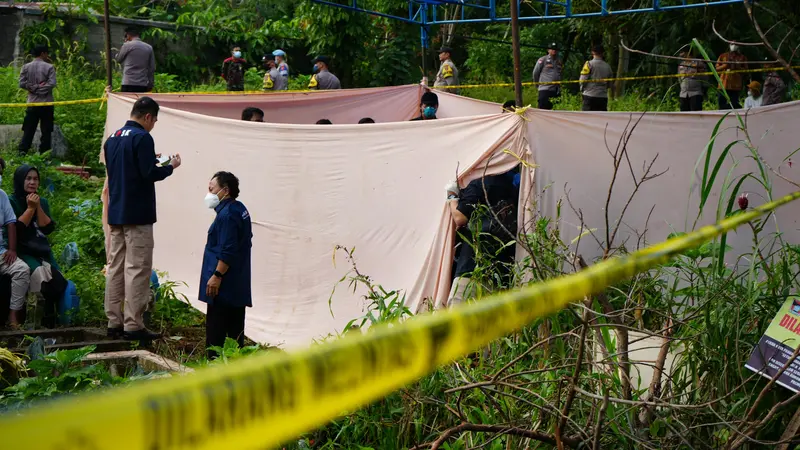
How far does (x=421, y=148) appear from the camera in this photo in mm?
5895

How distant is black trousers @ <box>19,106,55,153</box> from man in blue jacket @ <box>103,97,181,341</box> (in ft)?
15.5

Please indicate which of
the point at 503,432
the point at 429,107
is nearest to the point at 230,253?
the point at 503,432

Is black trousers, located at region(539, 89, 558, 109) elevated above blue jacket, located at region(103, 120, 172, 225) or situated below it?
above

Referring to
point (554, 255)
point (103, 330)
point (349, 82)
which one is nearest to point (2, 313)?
point (103, 330)

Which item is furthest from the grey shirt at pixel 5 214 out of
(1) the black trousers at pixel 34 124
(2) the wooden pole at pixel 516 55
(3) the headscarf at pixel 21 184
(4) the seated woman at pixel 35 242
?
(1) the black trousers at pixel 34 124

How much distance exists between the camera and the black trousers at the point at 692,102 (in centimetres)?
1257

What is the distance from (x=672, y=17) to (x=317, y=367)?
17015 mm

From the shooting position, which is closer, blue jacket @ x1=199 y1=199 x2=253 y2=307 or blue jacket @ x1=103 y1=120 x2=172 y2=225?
blue jacket @ x1=199 y1=199 x2=253 y2=307

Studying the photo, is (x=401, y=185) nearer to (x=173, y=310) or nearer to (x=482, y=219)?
(x=482, y=219)

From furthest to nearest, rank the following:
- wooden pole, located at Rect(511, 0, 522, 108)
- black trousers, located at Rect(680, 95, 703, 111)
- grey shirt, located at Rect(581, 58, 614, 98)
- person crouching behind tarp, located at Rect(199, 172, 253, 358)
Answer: black trousers, located at Rect(680, 95, 703, 111), grey shirt, located at Rect(581, 58, 614, 98), wooden pole, located at Rect(511, 0, 522, 108), person crouching behind tarp, located at Rect(199, 172, 253, 358)

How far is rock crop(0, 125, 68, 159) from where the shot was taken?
10.5 m

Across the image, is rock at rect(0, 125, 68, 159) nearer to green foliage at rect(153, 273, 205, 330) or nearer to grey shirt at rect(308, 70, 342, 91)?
grey shirt at rect(308, 70, 342, 91)

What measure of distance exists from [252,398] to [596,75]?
11446 millimetres

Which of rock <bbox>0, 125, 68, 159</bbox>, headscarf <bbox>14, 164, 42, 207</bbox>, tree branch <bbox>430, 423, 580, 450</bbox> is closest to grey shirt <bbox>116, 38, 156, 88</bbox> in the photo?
rock <bbox>0, 125, 68, 159</bbox>
